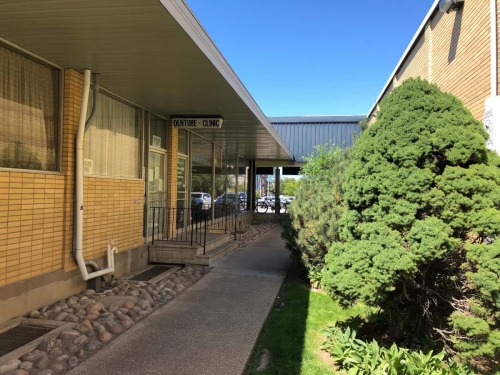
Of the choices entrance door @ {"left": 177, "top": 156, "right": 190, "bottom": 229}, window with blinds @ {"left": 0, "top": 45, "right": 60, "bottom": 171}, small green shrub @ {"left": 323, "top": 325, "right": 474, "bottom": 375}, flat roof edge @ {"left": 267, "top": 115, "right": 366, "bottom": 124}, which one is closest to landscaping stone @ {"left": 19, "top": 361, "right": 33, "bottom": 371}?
window with blinds @ {"left": 0, "top": 45, "right": 60, "bottom": 171}

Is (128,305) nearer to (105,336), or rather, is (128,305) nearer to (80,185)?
(105,336)

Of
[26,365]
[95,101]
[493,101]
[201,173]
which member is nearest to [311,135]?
[201,173]

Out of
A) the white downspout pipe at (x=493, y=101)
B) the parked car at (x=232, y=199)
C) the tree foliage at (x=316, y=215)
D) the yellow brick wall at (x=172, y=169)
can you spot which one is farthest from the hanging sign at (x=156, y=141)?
the white downspout pipe at (x=493, y=101)

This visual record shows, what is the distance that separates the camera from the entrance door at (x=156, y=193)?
8250 mm

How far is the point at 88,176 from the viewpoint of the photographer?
5.82 metres

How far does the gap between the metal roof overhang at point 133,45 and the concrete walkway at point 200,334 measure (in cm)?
332

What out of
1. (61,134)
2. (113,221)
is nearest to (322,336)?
(113,221)

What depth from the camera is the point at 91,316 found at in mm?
4488

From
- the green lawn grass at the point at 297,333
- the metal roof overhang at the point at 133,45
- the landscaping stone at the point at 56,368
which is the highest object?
the metal roof overhang at the point at 133,45

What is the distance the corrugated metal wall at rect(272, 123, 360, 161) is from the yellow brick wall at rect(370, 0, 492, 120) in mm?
14062

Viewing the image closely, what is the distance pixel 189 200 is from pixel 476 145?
856cm

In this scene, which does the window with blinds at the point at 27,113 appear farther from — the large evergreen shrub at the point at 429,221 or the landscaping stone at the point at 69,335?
the large evergreen shrub at the point at 429,221

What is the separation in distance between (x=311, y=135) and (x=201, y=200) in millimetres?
12260

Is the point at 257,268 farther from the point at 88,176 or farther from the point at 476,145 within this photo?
the point at 476,145
